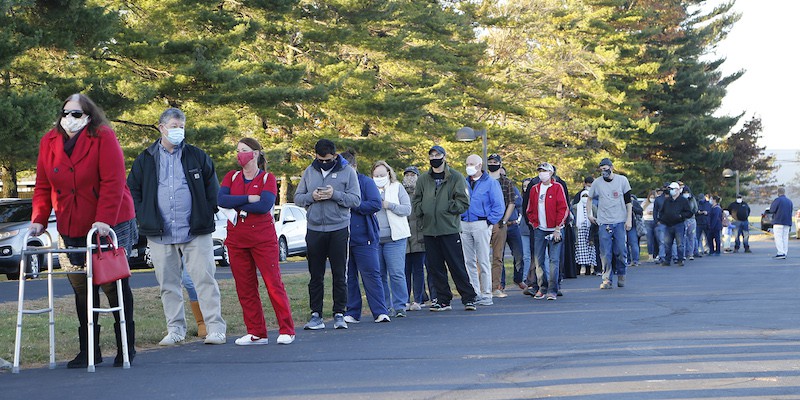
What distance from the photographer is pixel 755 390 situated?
7.34 m

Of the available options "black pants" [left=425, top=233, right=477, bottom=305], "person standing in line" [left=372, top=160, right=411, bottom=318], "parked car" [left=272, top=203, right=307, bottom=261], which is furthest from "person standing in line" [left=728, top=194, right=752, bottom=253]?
"person standing in line" [left=372, top=160, right=411, bottom=318]

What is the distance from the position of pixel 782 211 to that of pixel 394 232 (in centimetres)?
1927

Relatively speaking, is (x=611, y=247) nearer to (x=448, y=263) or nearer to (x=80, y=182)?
(x=448, y=263)

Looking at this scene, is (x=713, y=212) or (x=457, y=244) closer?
(x=457, y=244)

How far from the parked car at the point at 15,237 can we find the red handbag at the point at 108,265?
12.8 metres

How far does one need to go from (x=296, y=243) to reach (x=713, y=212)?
1144cm

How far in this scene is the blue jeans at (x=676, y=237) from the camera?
2569cm

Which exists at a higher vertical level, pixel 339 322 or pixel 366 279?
pixel 366 279

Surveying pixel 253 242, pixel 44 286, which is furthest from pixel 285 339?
pixel 44 286

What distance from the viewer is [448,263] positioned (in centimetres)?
1401

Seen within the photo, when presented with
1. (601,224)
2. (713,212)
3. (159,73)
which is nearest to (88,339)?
(601,224)

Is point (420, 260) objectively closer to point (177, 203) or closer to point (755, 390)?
point (177, 203)

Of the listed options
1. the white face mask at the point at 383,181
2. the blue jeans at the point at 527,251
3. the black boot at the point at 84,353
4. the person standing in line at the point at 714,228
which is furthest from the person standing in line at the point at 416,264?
the person standing in line at the point at 714,228

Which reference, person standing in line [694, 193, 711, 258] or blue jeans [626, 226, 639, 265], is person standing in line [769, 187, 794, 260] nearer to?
person standing in line [694, 193, 711, 258]
